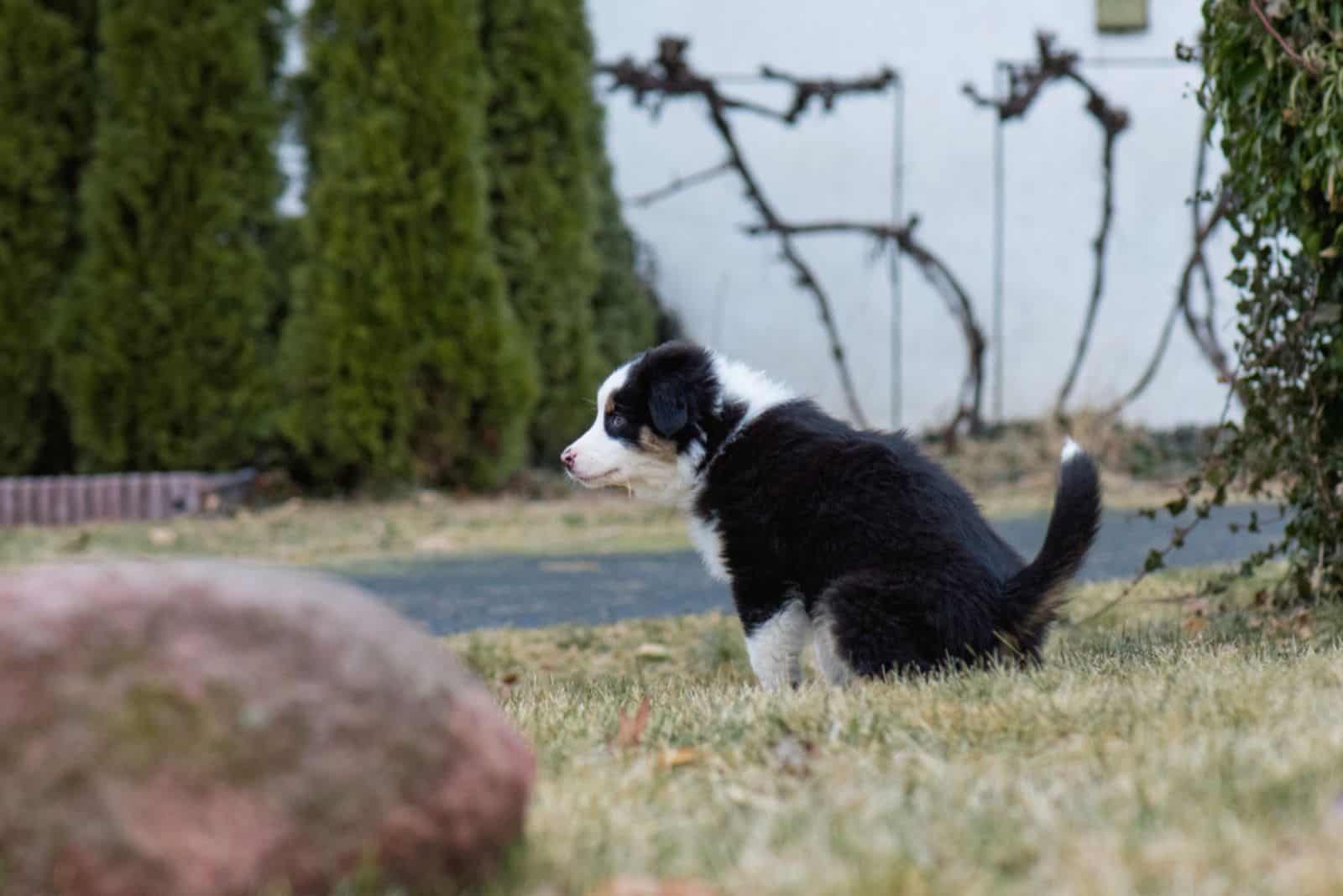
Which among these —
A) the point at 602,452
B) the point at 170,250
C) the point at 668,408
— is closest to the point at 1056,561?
the point at 668,408

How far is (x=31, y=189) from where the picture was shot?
1045 cm

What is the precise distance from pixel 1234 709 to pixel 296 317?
8975 millimetres

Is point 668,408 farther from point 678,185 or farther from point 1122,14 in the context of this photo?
point 1122,14

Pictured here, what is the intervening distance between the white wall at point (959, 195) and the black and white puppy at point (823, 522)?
27.2ft

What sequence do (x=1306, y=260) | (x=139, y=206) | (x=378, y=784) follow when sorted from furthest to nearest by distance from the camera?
(x=139, y=206), (x=1306, y=260), (x=378, y=784)

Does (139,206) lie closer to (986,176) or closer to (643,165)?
(643,165)

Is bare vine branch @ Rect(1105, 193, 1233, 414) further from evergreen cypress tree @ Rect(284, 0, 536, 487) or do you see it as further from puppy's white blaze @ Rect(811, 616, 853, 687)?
puppy's white blaze @ Rect(811, 616, 853, 687)

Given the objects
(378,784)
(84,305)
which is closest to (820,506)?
(378,784)

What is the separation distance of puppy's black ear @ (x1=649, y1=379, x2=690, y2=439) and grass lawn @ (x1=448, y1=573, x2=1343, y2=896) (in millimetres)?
810

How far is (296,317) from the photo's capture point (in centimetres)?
1048

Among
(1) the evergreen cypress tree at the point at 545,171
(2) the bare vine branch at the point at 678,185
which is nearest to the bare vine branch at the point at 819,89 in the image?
(2) the bare vine branch at the point at 678,185

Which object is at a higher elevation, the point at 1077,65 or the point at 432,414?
the point at 1077,65

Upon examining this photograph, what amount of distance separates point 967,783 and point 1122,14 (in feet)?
38.6

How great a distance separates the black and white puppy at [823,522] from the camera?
11.0 feet
